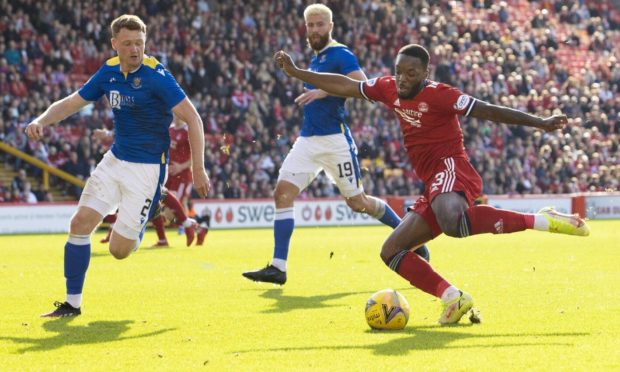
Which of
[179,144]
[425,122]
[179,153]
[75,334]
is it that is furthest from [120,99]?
[179,153]

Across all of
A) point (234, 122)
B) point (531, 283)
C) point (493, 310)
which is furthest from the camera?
point (234, 122)

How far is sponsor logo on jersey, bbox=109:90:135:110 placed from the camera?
939 cm

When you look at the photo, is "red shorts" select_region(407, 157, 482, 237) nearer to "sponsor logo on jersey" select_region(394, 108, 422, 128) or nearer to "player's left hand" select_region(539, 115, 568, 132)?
"sponsor logo on jersey" select_region(394, 108, 422, 128)

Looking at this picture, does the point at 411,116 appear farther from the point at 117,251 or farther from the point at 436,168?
the point at 117,251

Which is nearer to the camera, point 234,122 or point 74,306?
point 74,306

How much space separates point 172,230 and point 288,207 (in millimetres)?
17680

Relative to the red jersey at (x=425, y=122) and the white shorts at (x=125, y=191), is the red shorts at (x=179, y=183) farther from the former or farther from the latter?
the red jersey at (x=425, y=122)

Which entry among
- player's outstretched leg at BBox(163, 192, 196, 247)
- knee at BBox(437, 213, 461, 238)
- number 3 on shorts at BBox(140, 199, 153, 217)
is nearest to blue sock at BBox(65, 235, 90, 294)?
number 3 on shorts at BBox(140, 199, 153, 217)

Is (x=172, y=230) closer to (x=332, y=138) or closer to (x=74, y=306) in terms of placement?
(x=332, y=138)

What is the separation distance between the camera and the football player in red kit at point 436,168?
324 inches

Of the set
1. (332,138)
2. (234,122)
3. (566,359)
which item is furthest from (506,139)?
(566,359)

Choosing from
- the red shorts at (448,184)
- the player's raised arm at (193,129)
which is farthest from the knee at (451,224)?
the player's raised arm at (193,129)

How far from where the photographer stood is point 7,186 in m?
29.0

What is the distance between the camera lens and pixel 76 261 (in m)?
9.24
